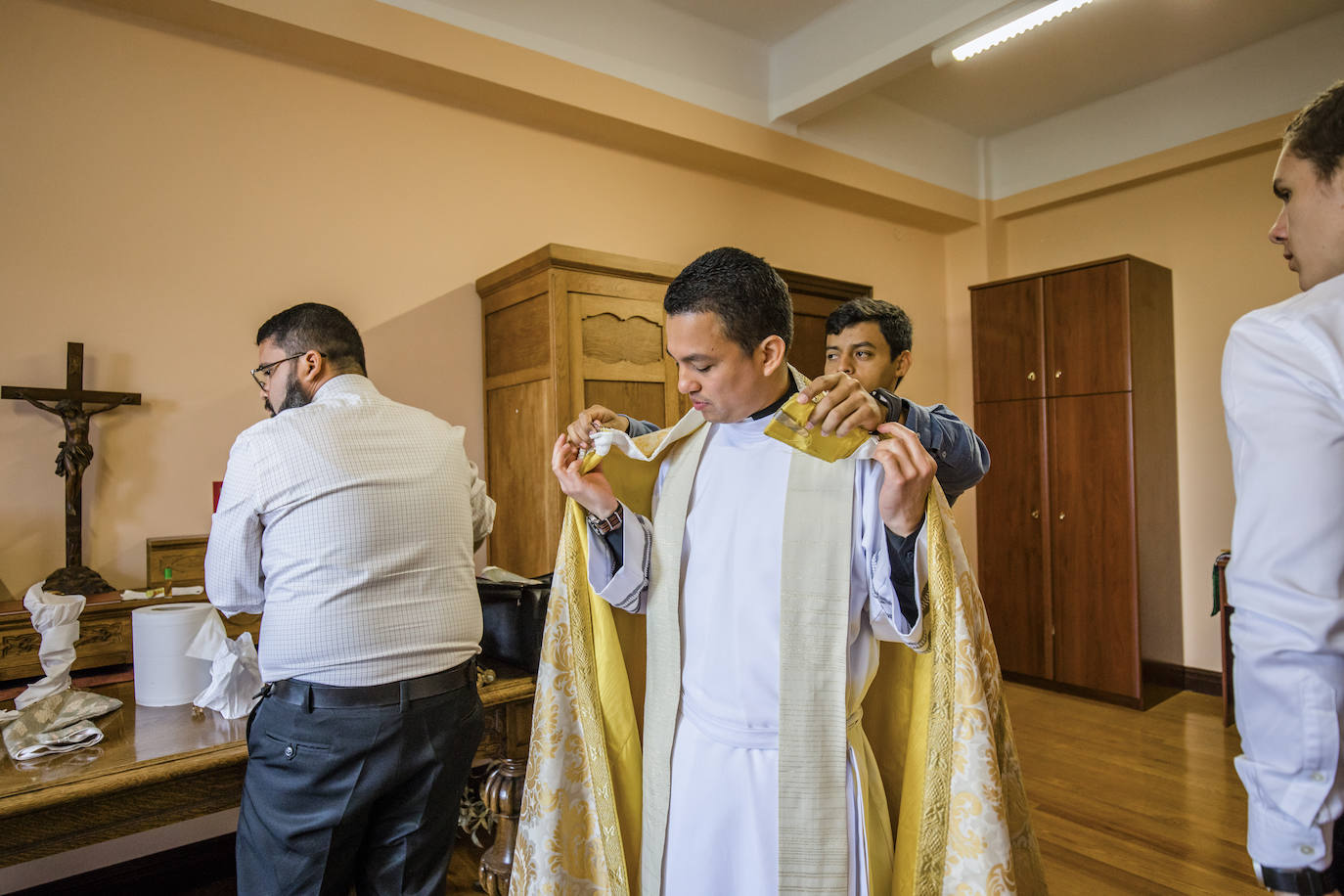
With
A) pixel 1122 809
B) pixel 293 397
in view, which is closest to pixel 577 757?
pixel 293 397

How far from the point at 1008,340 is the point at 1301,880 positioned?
465 centimetres

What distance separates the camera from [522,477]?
332 cm

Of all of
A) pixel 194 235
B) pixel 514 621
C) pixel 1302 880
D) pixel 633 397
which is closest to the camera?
pixel 1302 880

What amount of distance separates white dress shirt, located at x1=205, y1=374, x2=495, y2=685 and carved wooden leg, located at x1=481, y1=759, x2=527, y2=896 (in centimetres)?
65

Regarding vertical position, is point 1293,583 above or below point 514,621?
above

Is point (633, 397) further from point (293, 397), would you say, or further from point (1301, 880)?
point (1301, 880)

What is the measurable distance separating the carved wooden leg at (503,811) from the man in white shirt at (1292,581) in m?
1.82

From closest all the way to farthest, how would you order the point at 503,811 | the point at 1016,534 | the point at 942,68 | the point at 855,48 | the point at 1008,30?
the point at 503,811 < the point at 1008,30 < the point at 855,48 < the point at 942,68 < the point at 1016,534

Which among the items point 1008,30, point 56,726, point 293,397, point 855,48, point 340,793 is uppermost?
point 855,48

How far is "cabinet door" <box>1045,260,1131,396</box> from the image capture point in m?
4.68

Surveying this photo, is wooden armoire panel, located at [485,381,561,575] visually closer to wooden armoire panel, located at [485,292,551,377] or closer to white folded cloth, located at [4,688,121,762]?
wooden armoire panel, located at [485,292,551,377]

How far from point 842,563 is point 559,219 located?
2986 millimetres

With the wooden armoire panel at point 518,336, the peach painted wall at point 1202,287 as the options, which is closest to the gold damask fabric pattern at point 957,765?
the wooden armoire panel at point 518,336

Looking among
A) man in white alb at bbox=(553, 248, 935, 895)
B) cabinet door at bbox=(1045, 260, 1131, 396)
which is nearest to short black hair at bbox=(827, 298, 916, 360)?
man in white alb at bbox=(553, 248, 935, 895)
